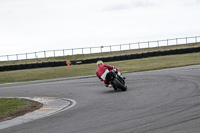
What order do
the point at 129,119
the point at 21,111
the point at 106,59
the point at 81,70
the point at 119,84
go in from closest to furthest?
1. the point at 129,119
2. the point at 21,111
3. the point at 119,84
4. the point at 81,70
5. the point at 106,59

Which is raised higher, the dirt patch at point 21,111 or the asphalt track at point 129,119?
the asphalt track at point 129,119

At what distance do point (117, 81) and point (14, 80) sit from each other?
62.4 ft

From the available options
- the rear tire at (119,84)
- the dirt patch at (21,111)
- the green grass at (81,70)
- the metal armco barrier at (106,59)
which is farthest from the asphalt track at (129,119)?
the metal armco barrier at (106,59)

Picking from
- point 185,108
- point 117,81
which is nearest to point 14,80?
point 117,81

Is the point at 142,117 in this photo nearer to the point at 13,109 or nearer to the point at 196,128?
the point at 196,128

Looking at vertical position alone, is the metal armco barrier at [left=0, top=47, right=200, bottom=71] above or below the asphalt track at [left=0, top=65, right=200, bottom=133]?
above

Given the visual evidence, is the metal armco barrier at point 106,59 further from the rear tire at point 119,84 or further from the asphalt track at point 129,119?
the asphalt track at point 129,119

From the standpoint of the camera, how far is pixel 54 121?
8672 millimetres


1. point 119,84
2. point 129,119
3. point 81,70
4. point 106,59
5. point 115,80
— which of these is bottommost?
point 81,70

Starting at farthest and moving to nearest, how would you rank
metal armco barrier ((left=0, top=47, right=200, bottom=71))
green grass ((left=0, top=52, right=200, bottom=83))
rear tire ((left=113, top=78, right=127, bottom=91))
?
metal armco barrier ((left=0, top=47, right=200, bottom=71))
green grass ((left=0, top=52, right=200, bottom=83))
rear tire ((left=113, top=78, right=127, bottom=91))

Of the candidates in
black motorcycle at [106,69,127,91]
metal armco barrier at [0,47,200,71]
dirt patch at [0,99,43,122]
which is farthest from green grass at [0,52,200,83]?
dirt patch at [0,99,43,122]

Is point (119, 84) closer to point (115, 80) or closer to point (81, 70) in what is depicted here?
point (115, 80)

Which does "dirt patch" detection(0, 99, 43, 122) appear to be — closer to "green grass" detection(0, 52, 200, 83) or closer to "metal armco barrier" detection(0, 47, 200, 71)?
"green grass" detection(0, 52, 200, 83)

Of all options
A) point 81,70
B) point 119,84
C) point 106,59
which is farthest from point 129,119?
point 106,59
